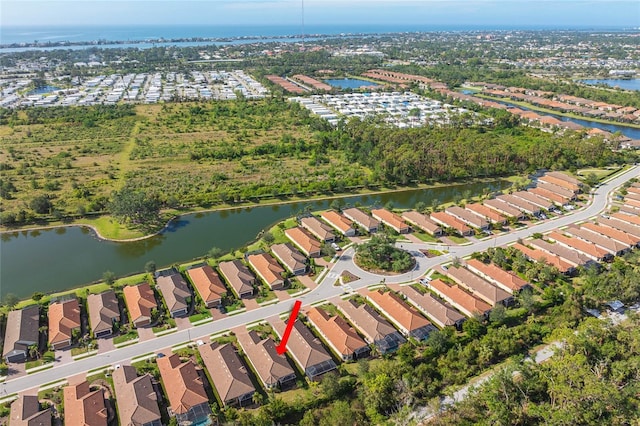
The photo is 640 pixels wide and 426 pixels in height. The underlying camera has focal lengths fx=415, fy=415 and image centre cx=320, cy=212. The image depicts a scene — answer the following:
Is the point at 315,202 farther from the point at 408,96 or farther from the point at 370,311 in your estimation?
the point at 408,96

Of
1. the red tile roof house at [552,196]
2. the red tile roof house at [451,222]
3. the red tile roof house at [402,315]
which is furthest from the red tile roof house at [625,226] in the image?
the red tile roof house at [402,315]

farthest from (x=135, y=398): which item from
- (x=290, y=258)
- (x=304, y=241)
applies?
(x=304, y=241)

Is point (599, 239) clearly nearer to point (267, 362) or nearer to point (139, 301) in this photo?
point (267, 362)

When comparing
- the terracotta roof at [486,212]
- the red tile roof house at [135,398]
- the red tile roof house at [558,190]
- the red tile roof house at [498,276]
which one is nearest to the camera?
the red tile roof house at [135,398]

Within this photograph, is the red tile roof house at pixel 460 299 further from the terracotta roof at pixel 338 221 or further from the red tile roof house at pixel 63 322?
the red tile roof house at pixel 63 322

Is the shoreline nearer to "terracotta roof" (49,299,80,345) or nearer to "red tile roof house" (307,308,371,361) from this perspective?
"terracotta roof" (49,299,80,345)

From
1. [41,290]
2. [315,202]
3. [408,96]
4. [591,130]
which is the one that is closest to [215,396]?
[41,290]
